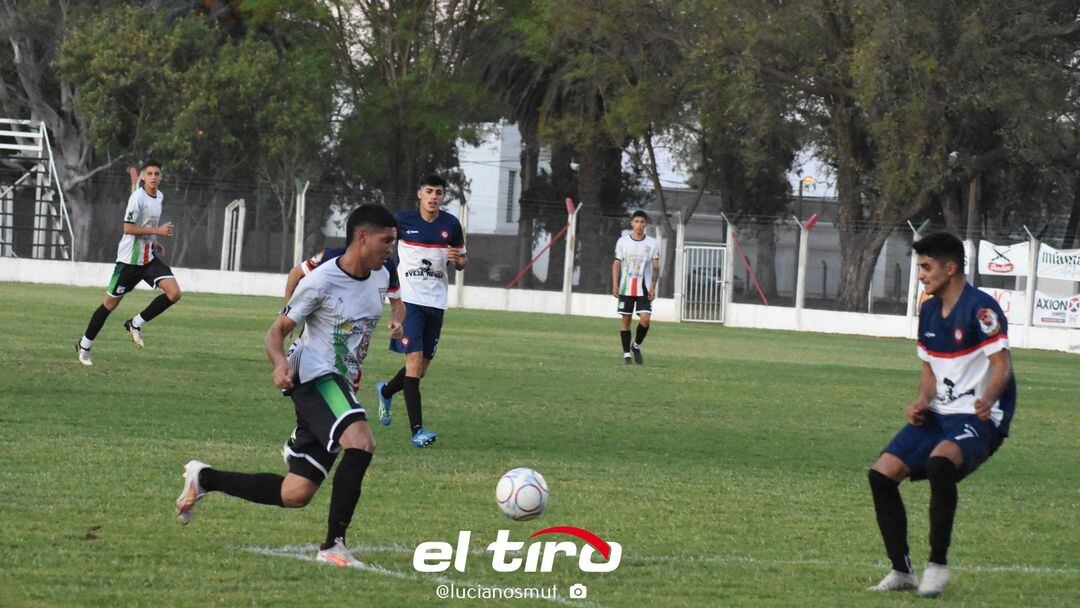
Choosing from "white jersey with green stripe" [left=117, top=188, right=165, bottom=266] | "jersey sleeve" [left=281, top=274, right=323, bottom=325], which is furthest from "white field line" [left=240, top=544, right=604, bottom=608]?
"white jersey with green stripe" [left=117, top=188, right=165, bottom=266]

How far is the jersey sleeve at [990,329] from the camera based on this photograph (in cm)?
650

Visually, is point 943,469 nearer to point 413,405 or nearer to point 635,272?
point 413,405

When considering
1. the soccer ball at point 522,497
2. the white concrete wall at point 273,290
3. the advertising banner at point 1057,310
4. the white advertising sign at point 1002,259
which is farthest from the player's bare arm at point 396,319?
the white concrete wall at point 273,290

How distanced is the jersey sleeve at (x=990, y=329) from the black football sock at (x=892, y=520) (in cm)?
69

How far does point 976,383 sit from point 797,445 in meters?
5.36

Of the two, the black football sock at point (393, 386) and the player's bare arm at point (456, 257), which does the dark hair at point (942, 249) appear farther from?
the black football sock at point (393, 386)

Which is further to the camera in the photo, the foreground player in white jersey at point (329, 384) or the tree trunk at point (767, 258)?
the tree trunk at point (767, 258)

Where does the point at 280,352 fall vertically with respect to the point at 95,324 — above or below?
above

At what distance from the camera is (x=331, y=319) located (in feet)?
22.2

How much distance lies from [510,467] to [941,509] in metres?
3.77

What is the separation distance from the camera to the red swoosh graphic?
7.04m

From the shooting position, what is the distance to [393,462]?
383 inches

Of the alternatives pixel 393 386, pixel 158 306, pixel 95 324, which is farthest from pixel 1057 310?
pixel 393 386

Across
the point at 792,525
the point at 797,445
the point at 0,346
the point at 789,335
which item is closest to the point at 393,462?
the point at 792,525
